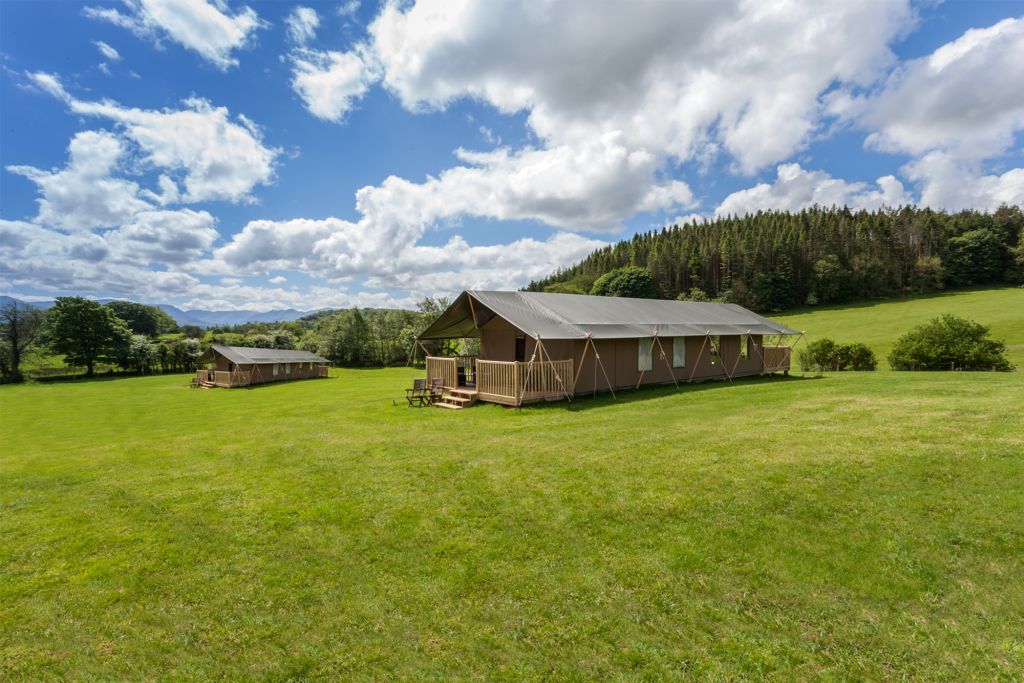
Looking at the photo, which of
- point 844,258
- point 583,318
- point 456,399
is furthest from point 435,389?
point 844,258

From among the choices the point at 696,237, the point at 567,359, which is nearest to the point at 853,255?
the point at 696,237

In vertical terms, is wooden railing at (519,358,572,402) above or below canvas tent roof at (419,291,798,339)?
below

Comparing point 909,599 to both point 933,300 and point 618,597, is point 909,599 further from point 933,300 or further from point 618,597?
point 933,300

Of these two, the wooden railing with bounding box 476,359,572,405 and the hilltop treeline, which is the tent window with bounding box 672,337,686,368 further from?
the hilltop treeline

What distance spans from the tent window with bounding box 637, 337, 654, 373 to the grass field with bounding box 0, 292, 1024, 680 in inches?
330

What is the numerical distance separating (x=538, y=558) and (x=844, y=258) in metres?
80.9

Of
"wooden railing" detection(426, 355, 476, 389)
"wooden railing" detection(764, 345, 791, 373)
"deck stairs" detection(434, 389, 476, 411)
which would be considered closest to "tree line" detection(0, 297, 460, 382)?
"wooden railing" detection(426, 355, 476, 389)

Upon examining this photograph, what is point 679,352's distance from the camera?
19281 mm

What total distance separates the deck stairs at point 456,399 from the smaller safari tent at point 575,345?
5 cm

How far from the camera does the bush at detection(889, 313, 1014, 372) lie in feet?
70.0

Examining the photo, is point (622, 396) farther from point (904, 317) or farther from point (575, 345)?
point (904, 317)

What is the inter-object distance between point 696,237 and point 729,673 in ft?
310

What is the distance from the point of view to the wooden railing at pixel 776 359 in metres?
22.8

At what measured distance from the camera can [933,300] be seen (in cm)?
5456
